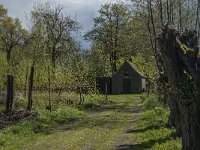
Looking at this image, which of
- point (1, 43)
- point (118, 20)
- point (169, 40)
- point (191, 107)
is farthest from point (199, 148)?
point (118, 20)

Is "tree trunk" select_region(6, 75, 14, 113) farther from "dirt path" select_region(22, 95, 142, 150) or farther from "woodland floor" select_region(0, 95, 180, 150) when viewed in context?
"woodland floor" select_region(0, 95, 180, 150)

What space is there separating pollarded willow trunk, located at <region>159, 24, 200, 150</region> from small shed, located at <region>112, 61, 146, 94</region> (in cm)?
6768

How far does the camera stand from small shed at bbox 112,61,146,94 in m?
82.1

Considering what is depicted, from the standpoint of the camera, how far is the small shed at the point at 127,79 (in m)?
82.1

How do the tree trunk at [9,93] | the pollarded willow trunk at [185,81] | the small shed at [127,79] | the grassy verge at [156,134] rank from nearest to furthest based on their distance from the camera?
1. the pollarded willow trunk at [185,81]
2. the grassy verge at [156,134]
3. the tree trunk at [9,93]
4. the small shed at [127,79]

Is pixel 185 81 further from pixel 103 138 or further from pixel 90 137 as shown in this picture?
pixel 90 137

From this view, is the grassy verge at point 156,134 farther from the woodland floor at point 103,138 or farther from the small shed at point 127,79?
Answer: the small shed at point 127,79

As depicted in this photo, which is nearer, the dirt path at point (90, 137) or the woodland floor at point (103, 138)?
the woodland floor at point (103, 138)

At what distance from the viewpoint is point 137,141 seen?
19938mm

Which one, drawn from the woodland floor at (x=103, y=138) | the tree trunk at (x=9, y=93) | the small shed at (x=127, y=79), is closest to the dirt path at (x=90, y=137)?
the woodland floor at (x=103, y=138)

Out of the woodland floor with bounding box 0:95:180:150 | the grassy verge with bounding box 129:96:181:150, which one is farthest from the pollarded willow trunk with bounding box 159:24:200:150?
the woodland floor with bounding box 0:95:180:150

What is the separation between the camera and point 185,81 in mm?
13664

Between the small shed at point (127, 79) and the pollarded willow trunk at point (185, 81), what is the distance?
67681 millimetres

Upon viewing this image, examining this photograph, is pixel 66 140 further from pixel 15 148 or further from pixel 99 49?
pixel 99 49
